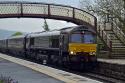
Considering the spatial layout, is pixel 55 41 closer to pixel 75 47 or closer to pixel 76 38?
pixel 76 38

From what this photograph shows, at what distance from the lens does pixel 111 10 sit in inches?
1377

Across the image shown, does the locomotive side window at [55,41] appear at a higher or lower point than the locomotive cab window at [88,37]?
lower

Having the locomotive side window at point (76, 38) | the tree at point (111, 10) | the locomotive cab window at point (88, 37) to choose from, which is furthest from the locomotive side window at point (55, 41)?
the tree at point (111, 10)

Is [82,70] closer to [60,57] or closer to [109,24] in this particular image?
[60,57]

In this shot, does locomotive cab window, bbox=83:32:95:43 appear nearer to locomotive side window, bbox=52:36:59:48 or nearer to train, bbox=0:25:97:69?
train, bbox=0:25:97:69

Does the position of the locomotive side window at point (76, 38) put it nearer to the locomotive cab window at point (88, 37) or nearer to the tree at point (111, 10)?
the locomotive cab window at point (88, 37)

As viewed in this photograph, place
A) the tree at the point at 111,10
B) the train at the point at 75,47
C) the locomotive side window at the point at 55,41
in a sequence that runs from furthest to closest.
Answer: the tree at the point at 111,10
the locomotive side window at the point at 55,41
the train at the point at 75,47

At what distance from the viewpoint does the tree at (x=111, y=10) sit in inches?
1339

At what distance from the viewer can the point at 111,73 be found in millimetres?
26906

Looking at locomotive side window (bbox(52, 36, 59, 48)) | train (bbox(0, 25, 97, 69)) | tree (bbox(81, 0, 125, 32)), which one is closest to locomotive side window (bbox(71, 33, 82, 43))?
train (bbox(0, 25, 97, 69))

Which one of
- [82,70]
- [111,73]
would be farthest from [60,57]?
[111,73]

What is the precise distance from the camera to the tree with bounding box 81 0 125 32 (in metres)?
34.0

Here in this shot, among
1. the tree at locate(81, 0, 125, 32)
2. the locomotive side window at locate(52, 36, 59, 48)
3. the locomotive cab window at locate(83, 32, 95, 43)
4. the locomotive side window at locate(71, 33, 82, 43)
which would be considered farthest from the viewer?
the tree at locate(81, 0, 125, 32)

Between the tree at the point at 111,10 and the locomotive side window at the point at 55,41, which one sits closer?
the locomotive side window at the point at 55,41
